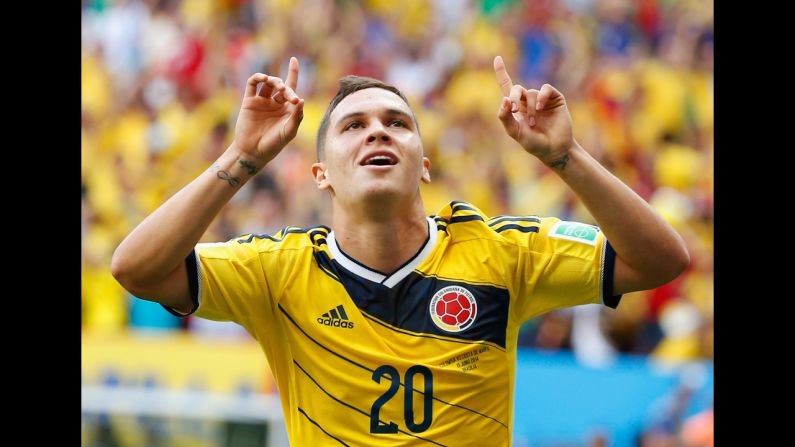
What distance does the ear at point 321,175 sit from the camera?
4387 mm

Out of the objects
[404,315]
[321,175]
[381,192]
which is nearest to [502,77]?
[381,192]

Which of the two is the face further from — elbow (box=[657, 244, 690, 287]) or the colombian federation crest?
elbow (box=[657, 244, 690, 287])

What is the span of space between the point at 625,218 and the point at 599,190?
15 centimetres

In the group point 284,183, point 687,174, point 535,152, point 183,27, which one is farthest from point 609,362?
point 183,27

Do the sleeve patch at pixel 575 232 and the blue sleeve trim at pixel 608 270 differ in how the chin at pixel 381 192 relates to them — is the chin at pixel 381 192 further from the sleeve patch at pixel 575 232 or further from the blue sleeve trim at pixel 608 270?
the blue sleeve trim at pixel 608 270

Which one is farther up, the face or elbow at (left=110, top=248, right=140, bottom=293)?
the face

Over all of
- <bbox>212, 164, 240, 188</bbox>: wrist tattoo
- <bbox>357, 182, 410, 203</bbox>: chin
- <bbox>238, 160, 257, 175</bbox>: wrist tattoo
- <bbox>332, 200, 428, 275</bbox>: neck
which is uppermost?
<bbox>238, 160, 257, 175</bbox>: wrist tattoo

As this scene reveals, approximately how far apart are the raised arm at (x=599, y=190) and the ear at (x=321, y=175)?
35.7 inches

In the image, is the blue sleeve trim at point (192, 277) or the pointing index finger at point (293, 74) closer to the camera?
the blue sleeve trim at point (192, 277)

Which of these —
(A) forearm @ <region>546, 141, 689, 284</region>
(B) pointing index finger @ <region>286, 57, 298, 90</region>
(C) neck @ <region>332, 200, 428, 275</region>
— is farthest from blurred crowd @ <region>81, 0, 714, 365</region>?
(B) pointing index finger @ <region>286, 57, 298, 90</region>

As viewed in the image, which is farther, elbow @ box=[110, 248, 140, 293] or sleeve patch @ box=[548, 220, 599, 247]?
sleeve patch @ box=[548, 220, 599, 247]

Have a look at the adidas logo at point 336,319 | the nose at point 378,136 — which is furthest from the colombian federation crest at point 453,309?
the nose at point 378,136

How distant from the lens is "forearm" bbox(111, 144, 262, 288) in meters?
3.79

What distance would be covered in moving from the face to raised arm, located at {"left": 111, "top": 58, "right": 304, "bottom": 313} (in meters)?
0.34
